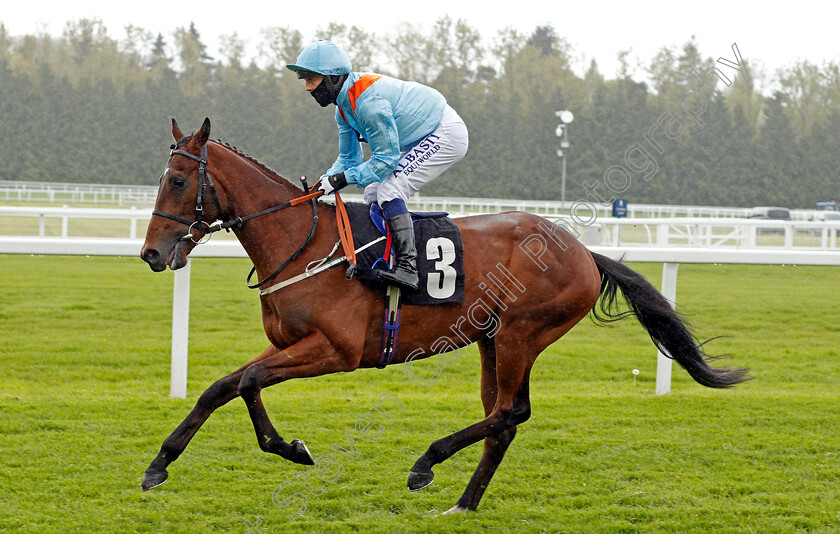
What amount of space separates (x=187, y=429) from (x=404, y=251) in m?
1.10

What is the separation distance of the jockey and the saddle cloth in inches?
2.6

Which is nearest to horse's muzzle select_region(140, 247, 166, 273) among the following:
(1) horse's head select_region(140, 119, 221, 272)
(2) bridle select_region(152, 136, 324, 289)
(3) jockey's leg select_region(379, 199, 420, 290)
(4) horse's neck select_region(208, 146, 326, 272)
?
(1) horse's head select_region(140, 119, 221, 272)

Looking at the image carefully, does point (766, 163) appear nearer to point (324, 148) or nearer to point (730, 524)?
point (324, 148)

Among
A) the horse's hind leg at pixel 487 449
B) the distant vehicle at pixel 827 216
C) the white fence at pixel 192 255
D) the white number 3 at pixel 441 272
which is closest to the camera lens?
the white number 3 at pixel 441 272

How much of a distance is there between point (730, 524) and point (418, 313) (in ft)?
5.02

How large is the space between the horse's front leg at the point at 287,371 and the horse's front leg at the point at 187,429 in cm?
11

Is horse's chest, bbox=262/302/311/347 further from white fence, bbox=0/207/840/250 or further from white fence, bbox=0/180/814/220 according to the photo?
white fence, bbox=0/180/814/220

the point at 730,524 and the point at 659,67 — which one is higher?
the point at 659,67

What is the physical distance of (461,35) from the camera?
132 feet

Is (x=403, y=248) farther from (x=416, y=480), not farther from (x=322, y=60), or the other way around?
(x=416, y=480)

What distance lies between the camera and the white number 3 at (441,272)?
3.50 metres

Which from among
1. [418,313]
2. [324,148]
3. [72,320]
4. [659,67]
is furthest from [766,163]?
[418,313]

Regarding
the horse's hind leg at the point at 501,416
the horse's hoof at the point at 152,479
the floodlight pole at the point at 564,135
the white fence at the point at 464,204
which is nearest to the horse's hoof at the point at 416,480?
the horse's hind leg at the point at 501,416

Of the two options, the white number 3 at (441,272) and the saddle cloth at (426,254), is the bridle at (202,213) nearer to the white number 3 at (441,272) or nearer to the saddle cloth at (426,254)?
the saddle cloth at (426,254)
